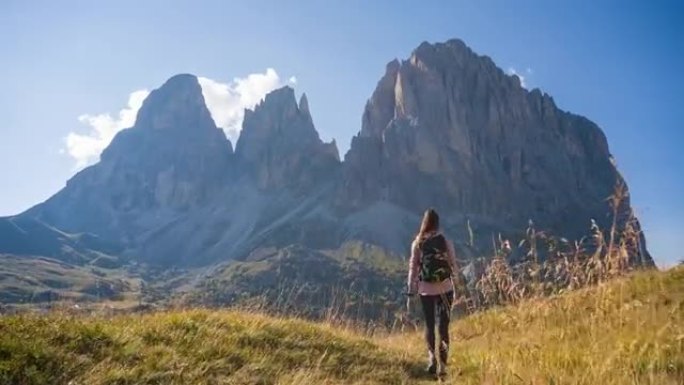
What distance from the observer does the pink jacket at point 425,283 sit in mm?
10469

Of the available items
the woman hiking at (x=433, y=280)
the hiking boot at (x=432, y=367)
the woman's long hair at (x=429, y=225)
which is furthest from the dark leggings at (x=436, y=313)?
the woman's long hair at (x=429, y=225)

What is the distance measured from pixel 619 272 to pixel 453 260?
317cm

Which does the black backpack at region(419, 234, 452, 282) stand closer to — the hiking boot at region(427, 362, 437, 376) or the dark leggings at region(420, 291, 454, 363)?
the dark leggings at region(420, 291, 454, 363)

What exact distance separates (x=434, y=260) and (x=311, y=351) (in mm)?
2838

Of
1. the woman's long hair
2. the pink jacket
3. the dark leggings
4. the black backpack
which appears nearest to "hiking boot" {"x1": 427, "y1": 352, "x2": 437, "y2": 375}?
the dark leggings

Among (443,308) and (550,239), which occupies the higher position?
(550,239)

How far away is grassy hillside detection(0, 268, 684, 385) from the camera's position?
667cm

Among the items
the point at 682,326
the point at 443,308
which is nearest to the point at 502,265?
the point at 443,308

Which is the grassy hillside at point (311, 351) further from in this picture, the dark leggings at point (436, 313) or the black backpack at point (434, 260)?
the black backpack at point (434, 260)

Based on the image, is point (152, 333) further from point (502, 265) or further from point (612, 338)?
point (612, 338)

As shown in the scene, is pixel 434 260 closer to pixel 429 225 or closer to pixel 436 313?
pixel 429 225

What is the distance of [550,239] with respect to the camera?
27.4 ft

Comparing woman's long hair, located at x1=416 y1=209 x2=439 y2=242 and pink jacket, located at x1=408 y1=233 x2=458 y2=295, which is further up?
woman's long hair, located at x1=416 y1=209 x2=439 y2=242

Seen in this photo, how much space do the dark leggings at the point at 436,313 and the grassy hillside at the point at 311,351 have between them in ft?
1.87
